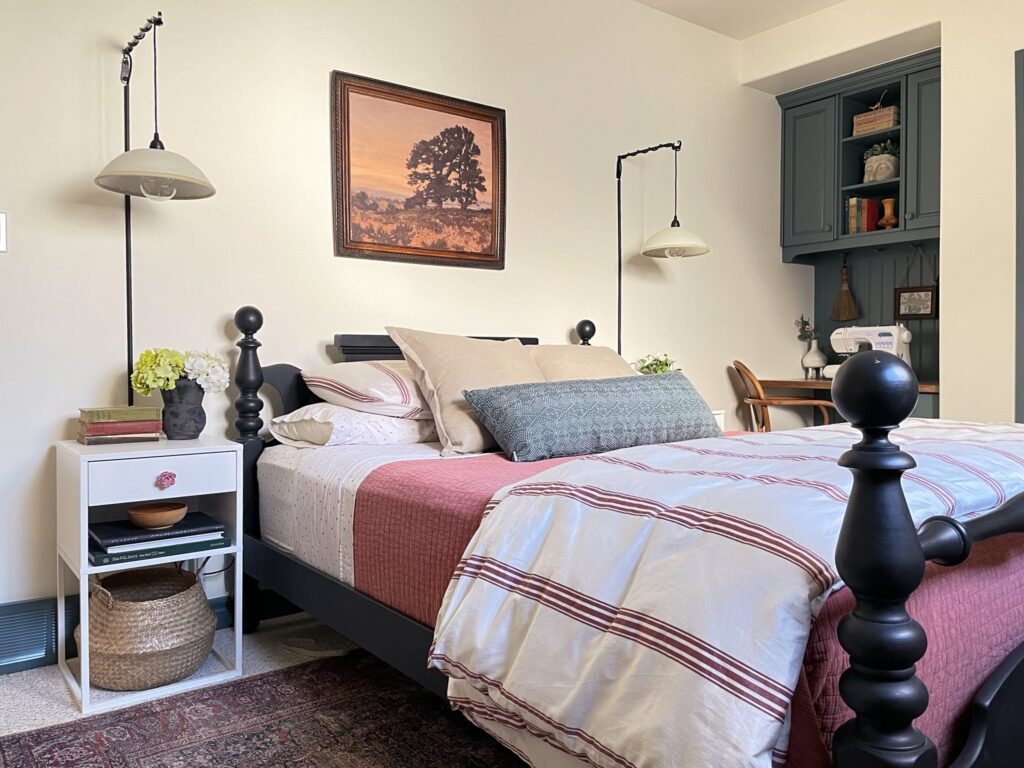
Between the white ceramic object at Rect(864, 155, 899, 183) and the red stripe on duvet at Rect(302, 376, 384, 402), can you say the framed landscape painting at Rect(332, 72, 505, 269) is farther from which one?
the white ceramic object at Rect(864, 155, 899, 183)

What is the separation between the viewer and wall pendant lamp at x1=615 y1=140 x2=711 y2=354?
3.66 m

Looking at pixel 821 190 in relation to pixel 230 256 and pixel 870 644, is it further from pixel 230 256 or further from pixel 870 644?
pixel 870 644

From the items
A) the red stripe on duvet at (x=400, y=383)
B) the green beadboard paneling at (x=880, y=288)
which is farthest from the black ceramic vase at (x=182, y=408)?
the green beadboard paneling at (x=880, y=288)

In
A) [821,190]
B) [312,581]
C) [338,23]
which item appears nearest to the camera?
[312,581]

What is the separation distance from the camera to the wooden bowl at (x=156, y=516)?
7.29 ft

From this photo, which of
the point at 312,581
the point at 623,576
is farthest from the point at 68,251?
the point at 623,576

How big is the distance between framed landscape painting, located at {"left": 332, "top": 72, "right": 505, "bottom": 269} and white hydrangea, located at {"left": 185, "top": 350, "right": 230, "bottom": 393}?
0.75 m

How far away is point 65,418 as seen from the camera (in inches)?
97.5

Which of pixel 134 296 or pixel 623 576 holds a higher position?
pixel 134 296

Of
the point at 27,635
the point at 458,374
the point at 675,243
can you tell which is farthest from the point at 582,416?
the point at 27,635

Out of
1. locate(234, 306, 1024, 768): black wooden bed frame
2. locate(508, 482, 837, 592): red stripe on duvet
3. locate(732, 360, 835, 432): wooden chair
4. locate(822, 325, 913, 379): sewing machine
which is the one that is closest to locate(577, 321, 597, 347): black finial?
locate(732, 360, 835, 432): wooden chair

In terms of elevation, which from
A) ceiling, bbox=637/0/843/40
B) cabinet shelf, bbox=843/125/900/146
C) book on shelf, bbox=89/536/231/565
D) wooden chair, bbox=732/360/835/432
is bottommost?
book on shelf, bbox=89/536/231/565

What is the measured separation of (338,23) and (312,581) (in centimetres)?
208

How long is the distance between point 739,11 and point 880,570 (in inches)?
157
